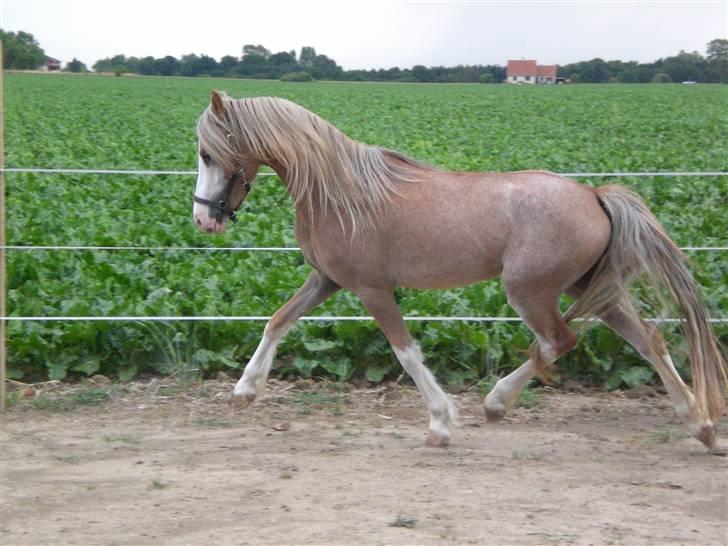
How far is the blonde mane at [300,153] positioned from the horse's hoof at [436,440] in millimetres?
1145

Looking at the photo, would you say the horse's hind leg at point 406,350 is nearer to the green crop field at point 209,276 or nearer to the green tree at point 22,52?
the green crop field at point 209,276

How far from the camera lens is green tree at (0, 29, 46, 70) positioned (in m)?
16.7

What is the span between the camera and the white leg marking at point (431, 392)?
5008 millimetres

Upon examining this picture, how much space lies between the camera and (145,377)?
6.50 m

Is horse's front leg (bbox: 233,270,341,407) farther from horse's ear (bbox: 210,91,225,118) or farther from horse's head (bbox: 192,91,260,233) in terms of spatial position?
horse's ear (bbox: 210,91,225,118)

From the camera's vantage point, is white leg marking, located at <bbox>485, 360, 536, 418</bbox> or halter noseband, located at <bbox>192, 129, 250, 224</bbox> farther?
white leg marking, located at <bbox>485, 360, 536, 418</bbox>

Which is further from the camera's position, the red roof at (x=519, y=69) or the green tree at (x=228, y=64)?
the green tree at (x=228, y=64)

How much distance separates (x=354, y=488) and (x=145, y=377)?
2461 millimetres

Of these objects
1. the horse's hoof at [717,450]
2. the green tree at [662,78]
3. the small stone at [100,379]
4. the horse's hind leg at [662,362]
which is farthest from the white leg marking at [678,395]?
the green tree at [662,78]

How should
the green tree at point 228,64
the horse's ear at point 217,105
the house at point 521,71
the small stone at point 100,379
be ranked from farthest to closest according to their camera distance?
1. the green tree at point 228,64
2. the house at point 521,71
3. the small stone at point 100,379
4. the horse's ear at point 217,105

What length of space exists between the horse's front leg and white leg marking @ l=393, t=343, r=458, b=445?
57 centimetres

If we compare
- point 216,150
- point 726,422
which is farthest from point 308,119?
point 726,422

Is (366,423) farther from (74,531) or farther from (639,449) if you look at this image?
(74,531)

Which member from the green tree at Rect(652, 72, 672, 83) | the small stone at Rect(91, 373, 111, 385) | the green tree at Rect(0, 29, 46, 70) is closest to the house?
the green tree at Rect(652, 72, 672, 83)
